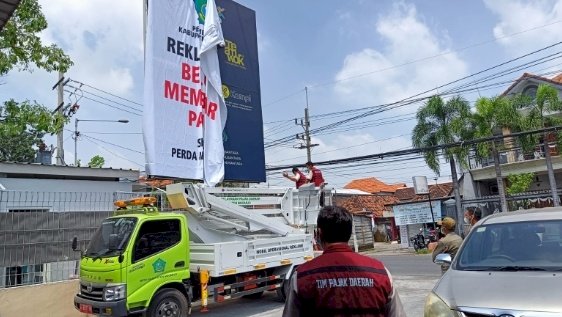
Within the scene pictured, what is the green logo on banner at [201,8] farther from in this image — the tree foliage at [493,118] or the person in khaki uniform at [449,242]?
the tree foliage at [493,118]

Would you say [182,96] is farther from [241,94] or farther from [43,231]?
[43,231]

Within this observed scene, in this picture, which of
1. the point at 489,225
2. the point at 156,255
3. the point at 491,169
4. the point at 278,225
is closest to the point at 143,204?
the point at 156,255

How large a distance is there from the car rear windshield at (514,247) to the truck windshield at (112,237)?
5383 mm

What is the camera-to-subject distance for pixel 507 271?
4.45 meters

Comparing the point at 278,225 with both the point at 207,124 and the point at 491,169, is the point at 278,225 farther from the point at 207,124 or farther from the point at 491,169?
the point at 491,169

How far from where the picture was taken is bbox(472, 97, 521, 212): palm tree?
2100cm

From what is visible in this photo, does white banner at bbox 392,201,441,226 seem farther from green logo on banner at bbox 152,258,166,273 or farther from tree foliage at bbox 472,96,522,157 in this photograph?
green logo on banner at bbox 152,258,166,273

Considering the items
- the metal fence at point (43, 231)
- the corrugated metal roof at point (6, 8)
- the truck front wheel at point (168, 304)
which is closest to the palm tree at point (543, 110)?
the metal fence at point (43, 231)

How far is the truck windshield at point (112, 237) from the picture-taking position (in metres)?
7.70

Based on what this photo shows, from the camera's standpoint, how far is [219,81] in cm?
1034

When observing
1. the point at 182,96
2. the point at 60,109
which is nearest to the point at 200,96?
the point at 182,96

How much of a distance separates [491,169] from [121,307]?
26481mm

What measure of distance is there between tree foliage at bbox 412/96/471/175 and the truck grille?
18604mm

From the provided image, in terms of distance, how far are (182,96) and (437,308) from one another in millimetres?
6868
